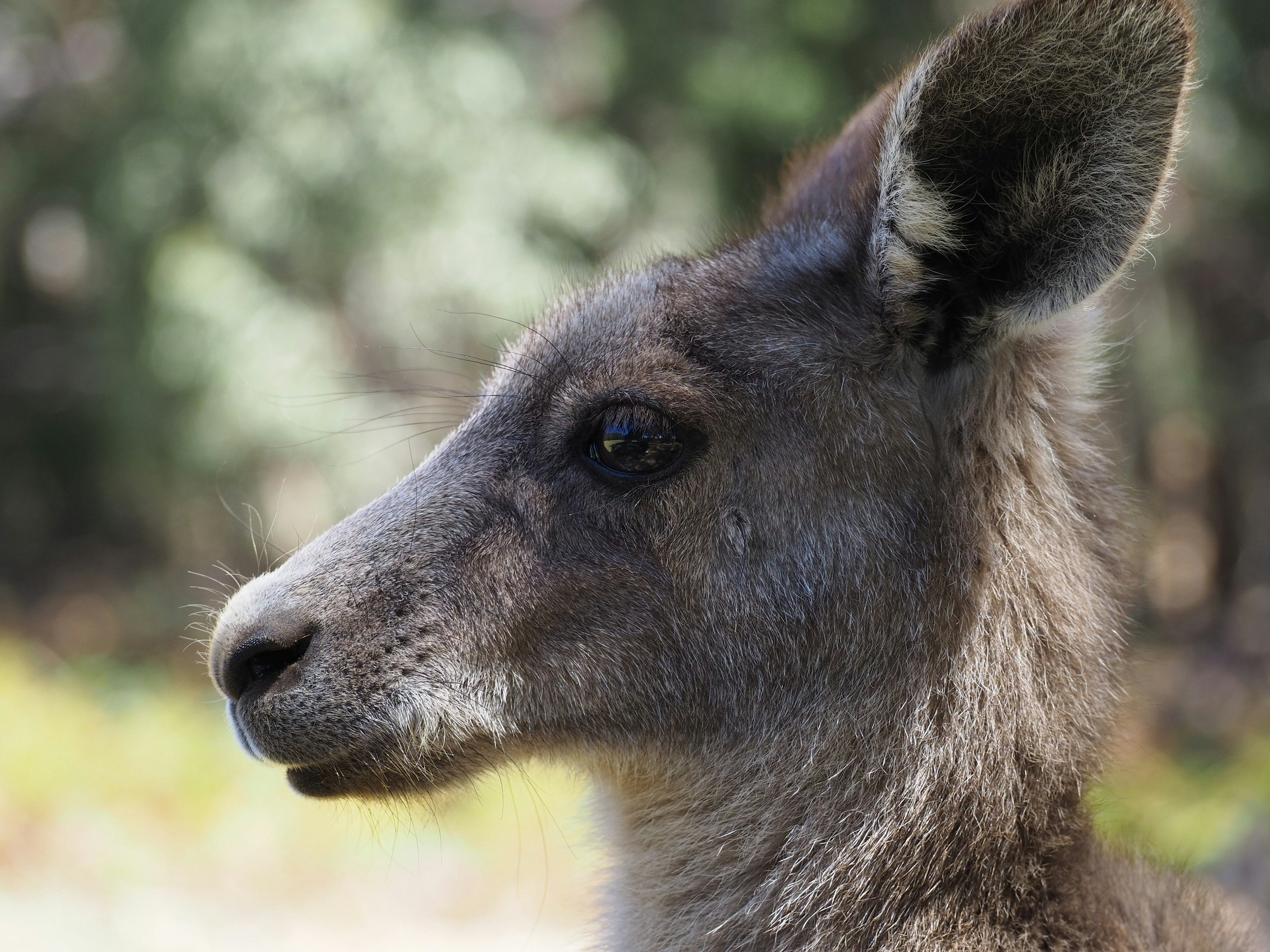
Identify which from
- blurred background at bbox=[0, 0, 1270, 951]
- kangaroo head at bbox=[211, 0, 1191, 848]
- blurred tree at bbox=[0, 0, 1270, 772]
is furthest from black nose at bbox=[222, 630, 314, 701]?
blurred tree at bbox=[0, 0, 1270, 772]

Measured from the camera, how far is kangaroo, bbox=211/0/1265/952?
259 centimetres

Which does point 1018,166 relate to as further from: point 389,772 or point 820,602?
point 389,772

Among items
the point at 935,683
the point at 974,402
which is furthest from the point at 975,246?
the point at 935,683

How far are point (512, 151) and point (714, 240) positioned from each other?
6.75 m

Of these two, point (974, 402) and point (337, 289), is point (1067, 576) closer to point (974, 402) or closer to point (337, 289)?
point (974, 402)

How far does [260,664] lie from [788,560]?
1184 millimetres

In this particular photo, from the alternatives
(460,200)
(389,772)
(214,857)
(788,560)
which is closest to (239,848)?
(214,857)

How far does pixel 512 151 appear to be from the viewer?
32.1ft

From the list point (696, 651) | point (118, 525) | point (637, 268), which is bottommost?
point (696, 651)

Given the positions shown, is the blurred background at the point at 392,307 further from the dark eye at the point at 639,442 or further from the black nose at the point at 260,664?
the dark eye at the point at 639,442

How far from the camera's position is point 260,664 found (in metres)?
2.71

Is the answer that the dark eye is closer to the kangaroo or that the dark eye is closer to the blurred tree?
the kangaroo

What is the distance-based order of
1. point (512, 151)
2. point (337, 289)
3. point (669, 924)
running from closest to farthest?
point (669, 924) < point (512, 151) < point (337, 289)

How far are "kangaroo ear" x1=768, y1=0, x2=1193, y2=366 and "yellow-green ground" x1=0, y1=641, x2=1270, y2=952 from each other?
Answer: 417cm
